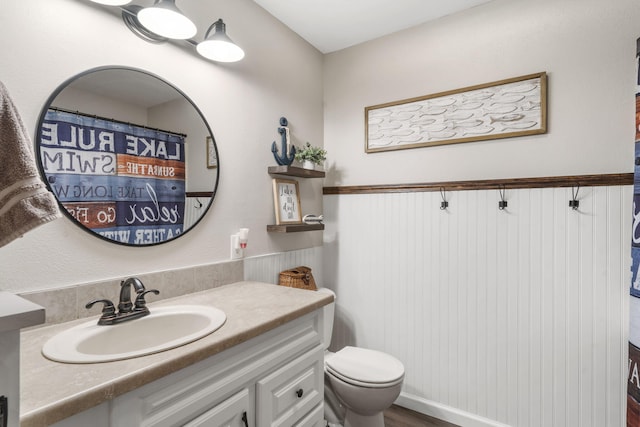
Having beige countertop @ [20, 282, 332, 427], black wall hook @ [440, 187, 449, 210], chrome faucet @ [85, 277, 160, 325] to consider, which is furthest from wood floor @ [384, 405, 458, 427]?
chrome faucet @ [85, 277, 160, 325]

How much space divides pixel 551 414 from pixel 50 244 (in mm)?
Result: 2408

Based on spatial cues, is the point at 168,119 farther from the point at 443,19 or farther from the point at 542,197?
the point at 542,197

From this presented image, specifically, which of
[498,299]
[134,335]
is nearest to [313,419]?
[134,335]

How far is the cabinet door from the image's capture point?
909 mm

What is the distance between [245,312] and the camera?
48.1 inches

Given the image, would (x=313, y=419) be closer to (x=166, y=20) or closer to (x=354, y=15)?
(x=166, y=20)

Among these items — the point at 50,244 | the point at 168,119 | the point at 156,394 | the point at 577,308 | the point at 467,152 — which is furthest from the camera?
the point at 467,152

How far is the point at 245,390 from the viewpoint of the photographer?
1044 mm

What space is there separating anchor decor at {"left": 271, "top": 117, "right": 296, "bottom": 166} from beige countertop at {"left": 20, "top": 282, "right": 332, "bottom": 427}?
102 cm

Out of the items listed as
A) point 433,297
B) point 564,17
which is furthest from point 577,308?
point 564,17

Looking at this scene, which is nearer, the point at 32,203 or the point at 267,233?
the point at 32,203

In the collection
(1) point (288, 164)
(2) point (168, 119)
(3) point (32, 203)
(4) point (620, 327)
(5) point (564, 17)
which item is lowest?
(4) point (620, 327)

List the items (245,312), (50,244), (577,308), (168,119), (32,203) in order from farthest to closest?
(577,308) → (168,119) → (245,312) → (50,244) → (32,203)

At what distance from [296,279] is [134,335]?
1.01 meters
